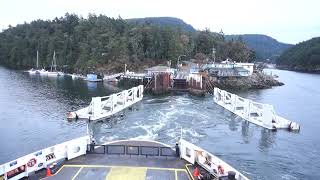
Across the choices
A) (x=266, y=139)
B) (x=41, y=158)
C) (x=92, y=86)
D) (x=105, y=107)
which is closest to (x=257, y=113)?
(x=266, y=139)

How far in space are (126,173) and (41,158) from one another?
6929 mm

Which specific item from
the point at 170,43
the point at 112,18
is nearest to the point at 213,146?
the point at 170,43

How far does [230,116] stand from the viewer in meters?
73.6

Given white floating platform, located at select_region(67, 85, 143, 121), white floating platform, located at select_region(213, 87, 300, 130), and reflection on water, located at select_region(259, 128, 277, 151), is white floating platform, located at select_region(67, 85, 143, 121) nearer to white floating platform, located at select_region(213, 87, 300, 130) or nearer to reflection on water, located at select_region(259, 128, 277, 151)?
white floating platform, located at select_region(213, 87, 300, 130)

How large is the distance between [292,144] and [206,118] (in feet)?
61.6

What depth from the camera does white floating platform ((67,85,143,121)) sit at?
6700 centimetres

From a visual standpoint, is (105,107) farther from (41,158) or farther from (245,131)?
(41,158)

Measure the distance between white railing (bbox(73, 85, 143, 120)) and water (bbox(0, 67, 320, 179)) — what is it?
2.21 metres

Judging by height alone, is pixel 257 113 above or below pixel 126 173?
below

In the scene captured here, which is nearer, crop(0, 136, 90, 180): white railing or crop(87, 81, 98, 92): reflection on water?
crop(0, 136, 90, 180): white railing

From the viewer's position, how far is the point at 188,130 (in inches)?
2356

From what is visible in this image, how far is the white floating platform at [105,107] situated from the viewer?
6700 cm

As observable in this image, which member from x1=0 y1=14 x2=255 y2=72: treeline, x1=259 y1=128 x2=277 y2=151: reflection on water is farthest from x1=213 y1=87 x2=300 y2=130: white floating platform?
x1=0 y1=14 x2=255 y2=72: treeline

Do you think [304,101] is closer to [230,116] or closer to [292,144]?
[230,116]
